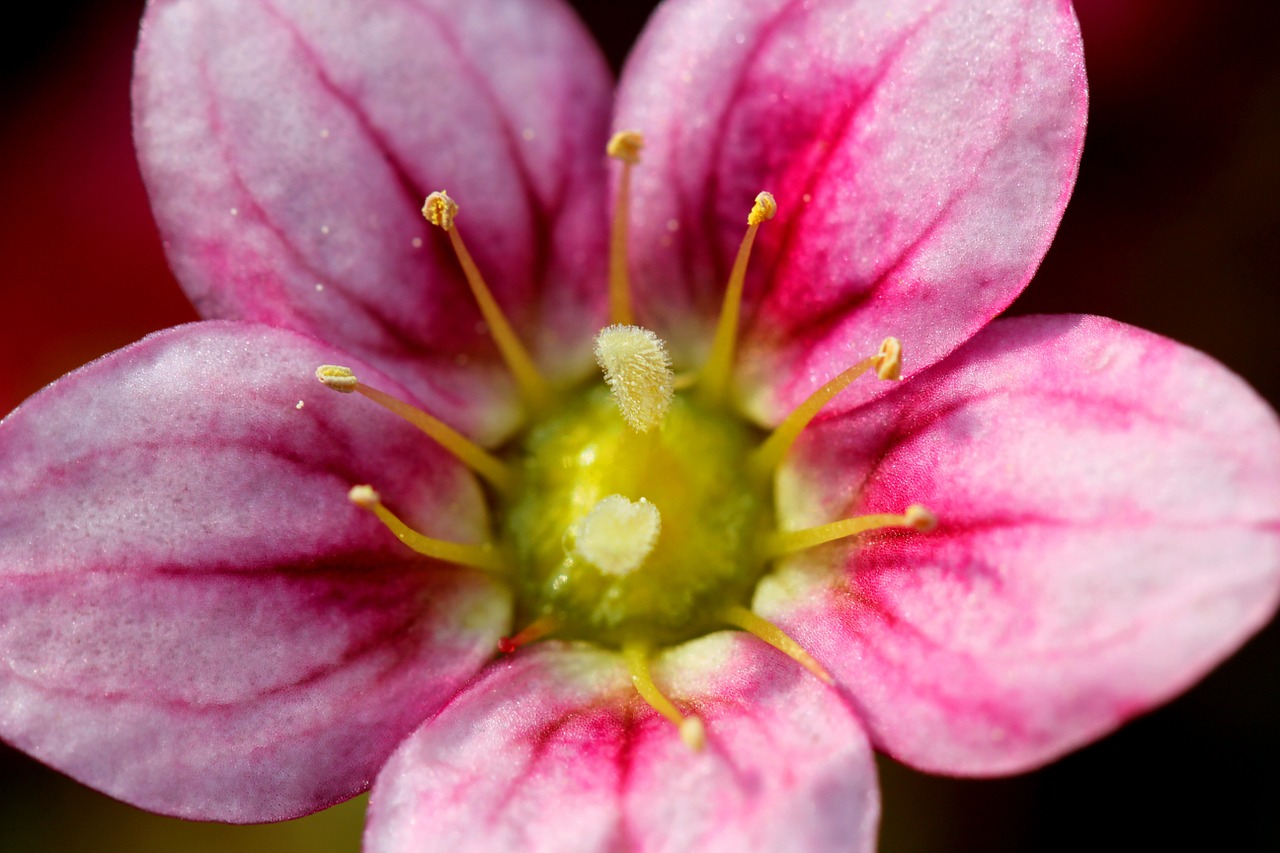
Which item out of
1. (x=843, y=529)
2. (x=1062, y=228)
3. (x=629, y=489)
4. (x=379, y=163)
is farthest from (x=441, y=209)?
(x=1062, y=228)

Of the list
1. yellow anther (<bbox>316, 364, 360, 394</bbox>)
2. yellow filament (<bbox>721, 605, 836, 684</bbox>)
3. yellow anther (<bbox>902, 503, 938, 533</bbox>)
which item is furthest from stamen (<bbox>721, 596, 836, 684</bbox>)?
yellow anther (<bbox>316, 364, 360, 394</bbox>)

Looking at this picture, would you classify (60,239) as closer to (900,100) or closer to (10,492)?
(10,492)

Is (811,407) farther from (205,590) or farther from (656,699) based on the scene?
(205,590)

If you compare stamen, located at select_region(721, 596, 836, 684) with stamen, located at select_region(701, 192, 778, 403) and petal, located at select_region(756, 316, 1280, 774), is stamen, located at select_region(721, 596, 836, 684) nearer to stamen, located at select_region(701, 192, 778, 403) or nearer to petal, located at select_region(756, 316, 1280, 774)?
petal, located at select_region(756, 316, 1280, 774)

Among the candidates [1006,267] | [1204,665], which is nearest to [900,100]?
[1006,267]

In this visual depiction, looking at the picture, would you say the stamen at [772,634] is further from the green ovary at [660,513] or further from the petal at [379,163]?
the petal at [379,163]

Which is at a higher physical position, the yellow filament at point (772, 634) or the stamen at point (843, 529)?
the stamen at point (843, 529)

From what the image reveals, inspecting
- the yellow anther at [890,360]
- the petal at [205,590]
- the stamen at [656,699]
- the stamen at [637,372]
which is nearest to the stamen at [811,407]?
the yellow anther at [890,360]
